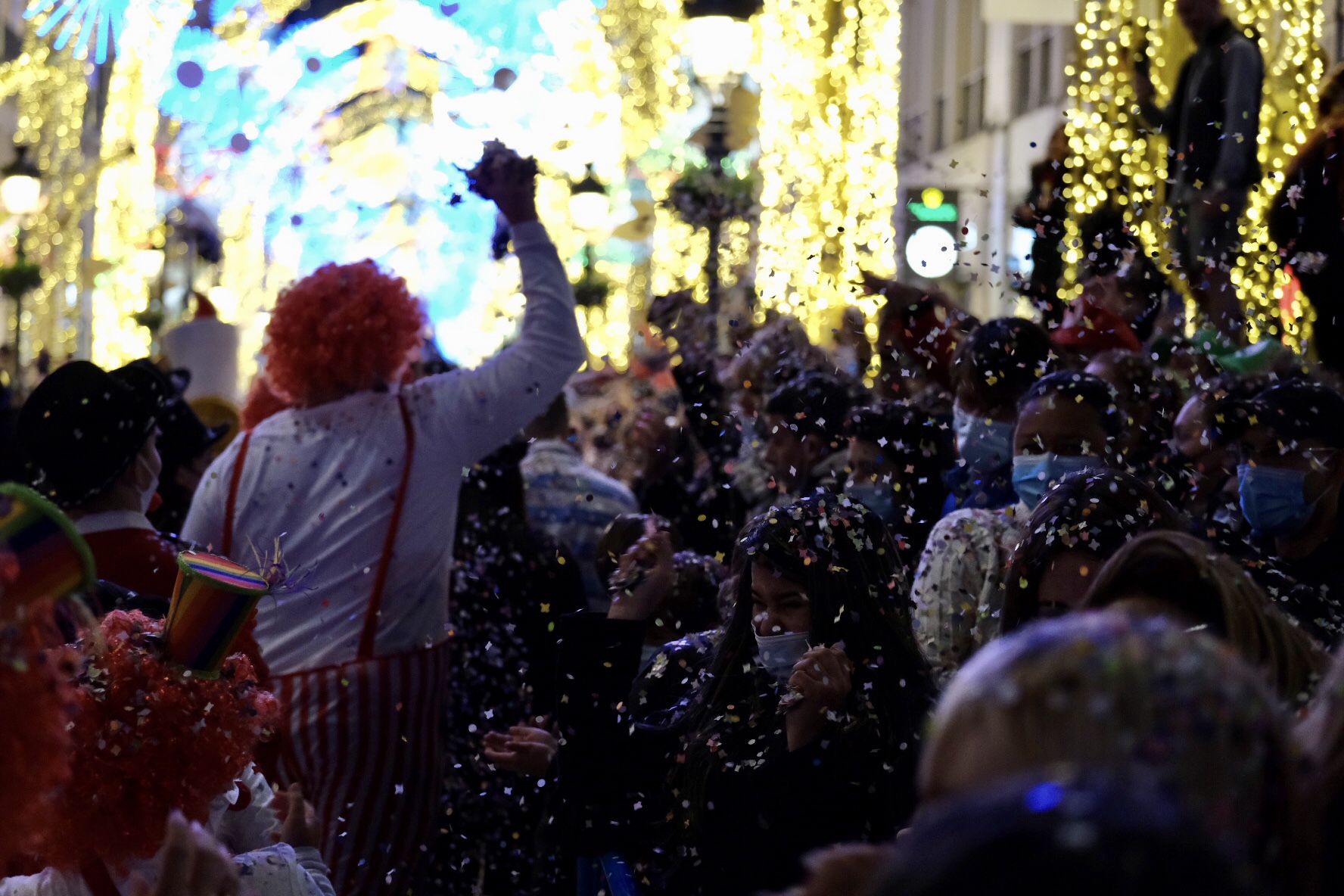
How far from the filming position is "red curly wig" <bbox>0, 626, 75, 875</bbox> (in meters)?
1.92

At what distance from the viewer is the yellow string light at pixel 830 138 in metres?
9.99

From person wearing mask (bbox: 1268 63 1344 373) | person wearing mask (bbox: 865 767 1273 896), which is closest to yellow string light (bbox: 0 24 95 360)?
person wearing mask (bbox: 1268 63 1344 373)

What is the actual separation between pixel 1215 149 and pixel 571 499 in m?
2.91

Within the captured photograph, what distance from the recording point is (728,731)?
345 cm

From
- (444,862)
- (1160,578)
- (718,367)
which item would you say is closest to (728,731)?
(1160,578)

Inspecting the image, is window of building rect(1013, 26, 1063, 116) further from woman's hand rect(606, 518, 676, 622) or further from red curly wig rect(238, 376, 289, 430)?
woman's hand rect(606, 518, 676, 622)

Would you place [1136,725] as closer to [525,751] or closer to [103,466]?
[525,751]

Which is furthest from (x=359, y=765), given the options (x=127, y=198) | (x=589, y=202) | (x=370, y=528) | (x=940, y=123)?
(x=940, y=123)

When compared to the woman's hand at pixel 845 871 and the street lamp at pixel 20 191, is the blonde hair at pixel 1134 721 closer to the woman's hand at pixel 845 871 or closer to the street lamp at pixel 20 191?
the woman's hand at pixel 845 871

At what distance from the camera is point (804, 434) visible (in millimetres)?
5566

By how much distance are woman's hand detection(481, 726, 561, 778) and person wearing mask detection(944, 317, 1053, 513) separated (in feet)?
4.35

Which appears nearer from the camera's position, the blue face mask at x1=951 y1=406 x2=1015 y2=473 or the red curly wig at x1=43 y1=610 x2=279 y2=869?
the red curly wig at x1=43 y1=610 x2=279 y2=869

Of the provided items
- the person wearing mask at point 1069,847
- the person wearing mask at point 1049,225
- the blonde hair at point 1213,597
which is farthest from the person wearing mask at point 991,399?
the person wearing mask at point 1069,847

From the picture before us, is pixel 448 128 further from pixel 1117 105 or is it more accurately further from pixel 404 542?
pixel 404 542
